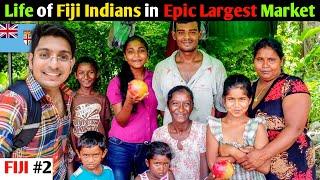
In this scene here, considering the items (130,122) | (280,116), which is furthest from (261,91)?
(130,122)

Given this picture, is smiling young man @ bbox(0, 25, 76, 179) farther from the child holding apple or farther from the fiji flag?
the fiji flag

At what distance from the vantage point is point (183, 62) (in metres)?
4.40

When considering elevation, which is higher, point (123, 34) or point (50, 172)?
point (123, 34)

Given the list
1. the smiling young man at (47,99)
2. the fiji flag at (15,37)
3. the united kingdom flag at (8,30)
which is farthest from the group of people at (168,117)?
the united kingdom flag at (8,30)

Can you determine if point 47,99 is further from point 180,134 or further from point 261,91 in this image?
point 261,91

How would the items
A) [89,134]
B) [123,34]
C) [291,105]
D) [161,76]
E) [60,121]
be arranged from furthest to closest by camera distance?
[123,34], [161,76], [89,134], [291,105], [60,121]

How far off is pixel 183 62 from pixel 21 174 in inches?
65.9

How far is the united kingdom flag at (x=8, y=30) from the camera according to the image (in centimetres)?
518

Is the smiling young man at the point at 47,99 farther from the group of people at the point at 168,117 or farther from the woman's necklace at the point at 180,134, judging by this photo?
the woman's necklace at the point at 180,134

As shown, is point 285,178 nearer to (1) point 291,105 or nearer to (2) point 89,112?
(1) point 291,105

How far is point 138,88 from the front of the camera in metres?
4.01

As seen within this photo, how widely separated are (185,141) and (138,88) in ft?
1.75

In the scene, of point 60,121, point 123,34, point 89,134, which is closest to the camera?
point 60,121

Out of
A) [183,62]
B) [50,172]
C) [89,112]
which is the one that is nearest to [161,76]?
[183,62]
